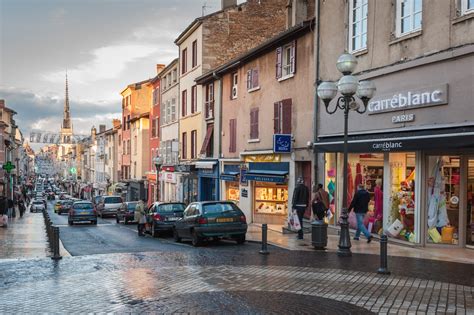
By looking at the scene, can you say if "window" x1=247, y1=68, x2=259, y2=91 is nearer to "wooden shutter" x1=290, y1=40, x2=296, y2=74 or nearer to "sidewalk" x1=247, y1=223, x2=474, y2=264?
"wooden shutter" x1=290, y1=40, x2=296, y2=74

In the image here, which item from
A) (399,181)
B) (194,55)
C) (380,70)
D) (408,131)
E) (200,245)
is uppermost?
(194,55)

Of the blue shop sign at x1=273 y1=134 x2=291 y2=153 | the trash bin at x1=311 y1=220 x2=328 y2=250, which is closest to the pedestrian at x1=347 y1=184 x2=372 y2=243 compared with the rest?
the trash bin at x1=311 y1=220 x2=328 y2=250

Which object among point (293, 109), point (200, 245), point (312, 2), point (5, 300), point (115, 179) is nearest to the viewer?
point (5, 300)

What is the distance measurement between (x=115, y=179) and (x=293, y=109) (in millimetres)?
53676

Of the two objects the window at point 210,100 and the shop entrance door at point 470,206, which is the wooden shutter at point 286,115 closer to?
the shop entrance door at point 470,206

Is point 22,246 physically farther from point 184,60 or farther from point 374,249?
point 184,60

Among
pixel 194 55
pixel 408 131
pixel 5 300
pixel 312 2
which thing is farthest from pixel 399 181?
pixel 194 55

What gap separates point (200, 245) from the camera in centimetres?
1794

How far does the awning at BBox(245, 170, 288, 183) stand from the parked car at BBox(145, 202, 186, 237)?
128 inches

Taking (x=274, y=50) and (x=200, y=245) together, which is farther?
(x=274, y=50)

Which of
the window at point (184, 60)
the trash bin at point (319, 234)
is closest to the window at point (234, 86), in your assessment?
the window at point (184, 60)

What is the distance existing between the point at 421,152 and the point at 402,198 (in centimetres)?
157

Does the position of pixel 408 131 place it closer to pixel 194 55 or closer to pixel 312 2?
pixel 312 2

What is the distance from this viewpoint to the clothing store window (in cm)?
1530
